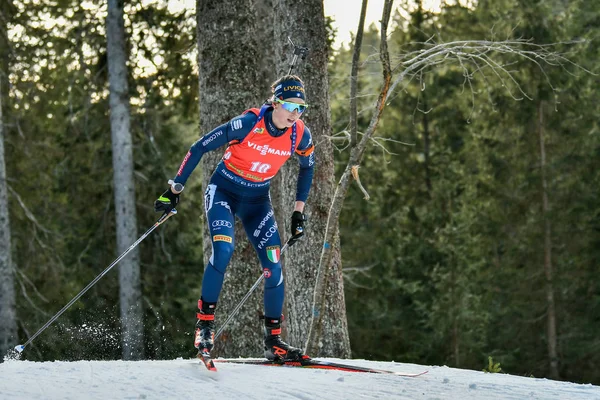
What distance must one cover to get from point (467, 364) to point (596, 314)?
15.8 feet

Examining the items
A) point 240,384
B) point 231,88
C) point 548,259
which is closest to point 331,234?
point 231,88

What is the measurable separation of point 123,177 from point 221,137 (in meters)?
12.0

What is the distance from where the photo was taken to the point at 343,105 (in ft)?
90.2

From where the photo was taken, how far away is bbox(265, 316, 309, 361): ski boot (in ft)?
23.8

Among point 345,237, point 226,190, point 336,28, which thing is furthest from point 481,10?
point 226,190

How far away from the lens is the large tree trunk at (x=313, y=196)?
30.2 ft

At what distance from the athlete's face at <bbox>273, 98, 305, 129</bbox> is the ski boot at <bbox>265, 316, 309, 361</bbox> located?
1.74 metres

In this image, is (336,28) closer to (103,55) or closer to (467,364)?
(103,55)

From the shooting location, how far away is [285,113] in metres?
6.90

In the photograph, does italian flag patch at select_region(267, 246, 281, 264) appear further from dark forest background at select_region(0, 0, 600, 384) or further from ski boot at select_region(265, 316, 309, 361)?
dark forest background at select_region(0, 0, 600, 384)

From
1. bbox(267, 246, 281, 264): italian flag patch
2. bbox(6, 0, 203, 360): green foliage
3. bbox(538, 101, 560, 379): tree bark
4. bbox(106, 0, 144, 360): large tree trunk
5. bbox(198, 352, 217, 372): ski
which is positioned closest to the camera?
bbox(198, 352, 217, 372): ski

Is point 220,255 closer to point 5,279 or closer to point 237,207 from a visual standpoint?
point 237,207

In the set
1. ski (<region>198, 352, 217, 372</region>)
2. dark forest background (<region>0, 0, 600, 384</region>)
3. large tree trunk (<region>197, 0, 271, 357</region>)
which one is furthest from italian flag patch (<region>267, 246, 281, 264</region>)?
dark forest background (<region>0, 0, 600, 384</region>)

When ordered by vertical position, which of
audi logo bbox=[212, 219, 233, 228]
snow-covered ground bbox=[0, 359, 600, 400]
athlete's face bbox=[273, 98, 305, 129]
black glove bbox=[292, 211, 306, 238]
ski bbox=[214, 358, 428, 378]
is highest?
athlete's face bbox=[273, 98, 305, 129]
